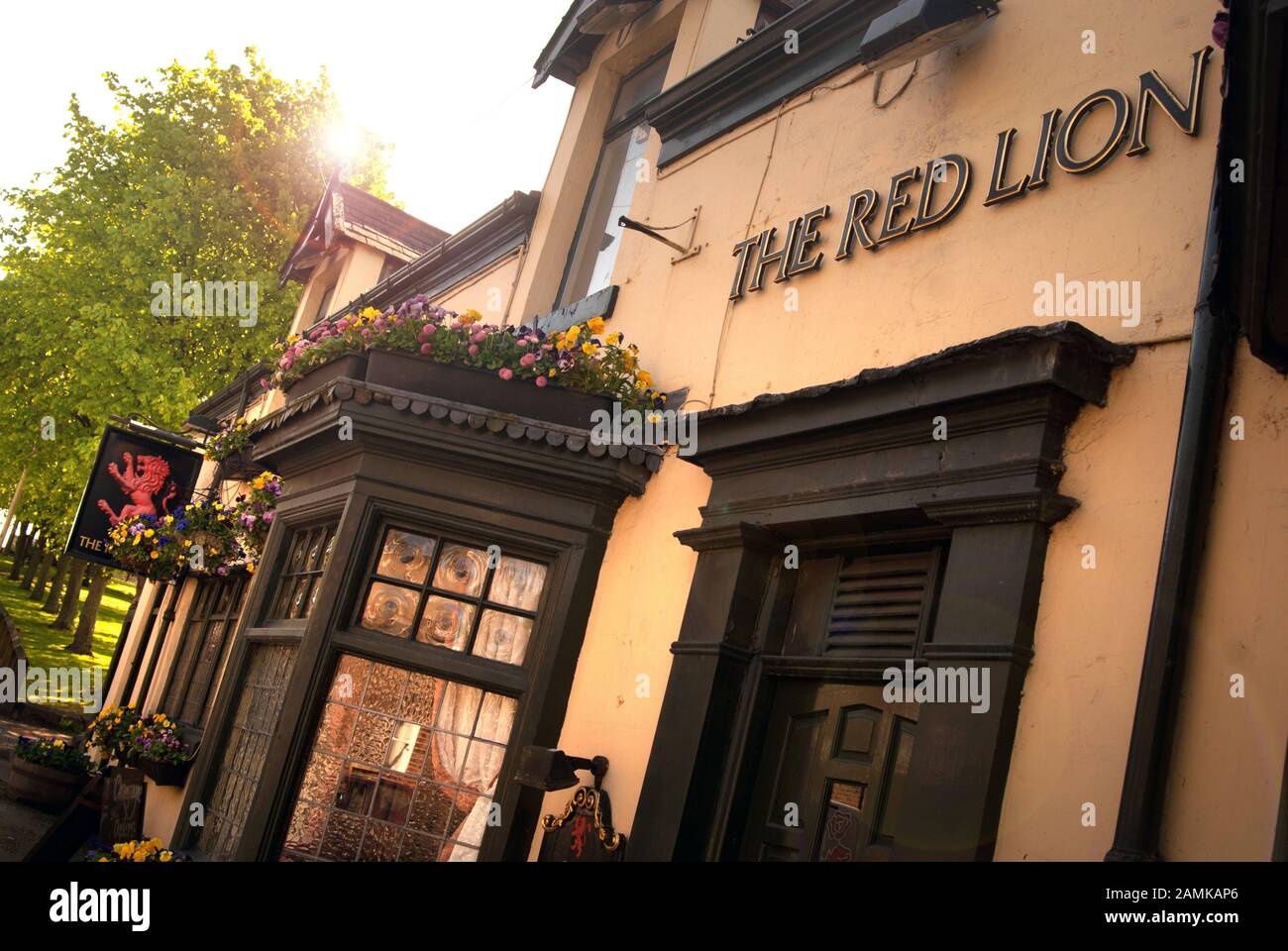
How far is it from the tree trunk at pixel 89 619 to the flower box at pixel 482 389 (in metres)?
19.9

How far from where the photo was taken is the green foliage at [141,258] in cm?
2055

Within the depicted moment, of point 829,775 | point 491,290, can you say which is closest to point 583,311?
point 491,290

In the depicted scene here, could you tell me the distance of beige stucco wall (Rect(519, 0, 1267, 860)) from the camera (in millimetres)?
3818

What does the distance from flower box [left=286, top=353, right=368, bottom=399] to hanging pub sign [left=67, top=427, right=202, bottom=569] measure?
477cm

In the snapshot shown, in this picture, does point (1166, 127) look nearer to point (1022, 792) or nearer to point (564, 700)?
point (1022, 792)

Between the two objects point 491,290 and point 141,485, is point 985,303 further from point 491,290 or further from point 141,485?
point 141,485

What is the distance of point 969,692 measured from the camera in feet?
13.3

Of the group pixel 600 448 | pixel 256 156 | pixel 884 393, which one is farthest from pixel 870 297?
pixel 256 156

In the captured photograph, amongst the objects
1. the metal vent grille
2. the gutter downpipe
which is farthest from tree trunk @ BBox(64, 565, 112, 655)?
the gutter downpipe

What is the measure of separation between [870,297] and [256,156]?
2110cm

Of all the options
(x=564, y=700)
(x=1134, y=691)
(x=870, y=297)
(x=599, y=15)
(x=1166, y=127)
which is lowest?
(x=564, y=700)

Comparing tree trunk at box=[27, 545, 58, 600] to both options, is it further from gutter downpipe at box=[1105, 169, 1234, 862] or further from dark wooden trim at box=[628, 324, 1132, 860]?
gutter downpipe at box=[1105, 169, 1234, 862]

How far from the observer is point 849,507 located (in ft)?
16.4
